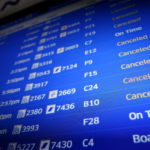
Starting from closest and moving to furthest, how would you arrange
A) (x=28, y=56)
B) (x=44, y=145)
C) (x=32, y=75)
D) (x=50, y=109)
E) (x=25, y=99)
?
(x=44, y=145)
(x=50, y=109)
(x=25, y=99)
(x=32, y=75)
(x=28, y=56)

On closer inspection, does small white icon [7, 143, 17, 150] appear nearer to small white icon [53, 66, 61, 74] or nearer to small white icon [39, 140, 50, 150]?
small white icon [39, 140, 50, 150]

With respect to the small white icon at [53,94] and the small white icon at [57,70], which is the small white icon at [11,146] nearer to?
the small white icon at [53,94]

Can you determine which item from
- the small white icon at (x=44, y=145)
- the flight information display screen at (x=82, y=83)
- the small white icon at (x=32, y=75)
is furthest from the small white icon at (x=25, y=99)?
the small white icon at (x=44, y=145)

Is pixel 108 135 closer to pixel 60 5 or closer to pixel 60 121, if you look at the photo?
pixel 60 121

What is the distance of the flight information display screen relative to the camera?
0.70m

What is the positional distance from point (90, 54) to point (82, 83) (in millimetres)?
192

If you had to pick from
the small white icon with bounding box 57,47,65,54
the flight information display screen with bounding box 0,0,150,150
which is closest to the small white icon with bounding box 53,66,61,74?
the flight information display screen with bounding box 0,0,150,150

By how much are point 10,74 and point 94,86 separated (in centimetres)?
62

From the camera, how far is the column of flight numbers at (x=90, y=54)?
747mm

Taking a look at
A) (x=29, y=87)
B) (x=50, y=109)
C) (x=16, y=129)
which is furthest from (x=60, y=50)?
(x=16, y=129)

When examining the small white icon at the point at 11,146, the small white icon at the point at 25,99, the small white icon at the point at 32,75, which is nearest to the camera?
the small white icon at the point at 11,146

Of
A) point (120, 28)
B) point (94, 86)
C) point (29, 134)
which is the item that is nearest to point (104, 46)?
point (120, 28)

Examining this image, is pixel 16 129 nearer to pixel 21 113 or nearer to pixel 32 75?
Answer: pixel 21 113

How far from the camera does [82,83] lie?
2.87 ft
